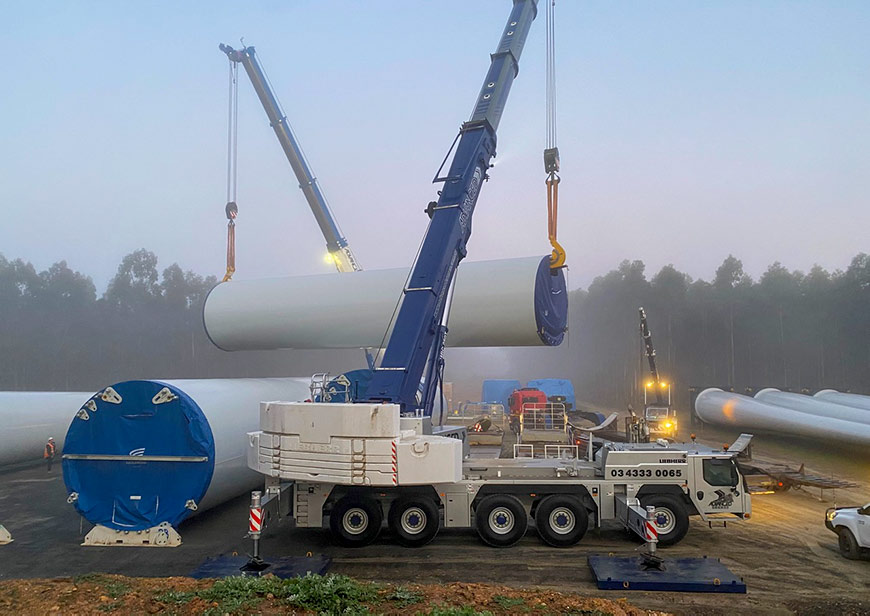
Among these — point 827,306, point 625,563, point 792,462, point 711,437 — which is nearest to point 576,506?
point 625,563

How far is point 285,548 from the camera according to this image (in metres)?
11.2

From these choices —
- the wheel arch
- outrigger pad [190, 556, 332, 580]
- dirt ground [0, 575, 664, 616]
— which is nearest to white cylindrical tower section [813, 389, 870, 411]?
the wheel arch

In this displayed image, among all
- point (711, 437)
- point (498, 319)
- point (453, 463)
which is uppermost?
point (498, 319)

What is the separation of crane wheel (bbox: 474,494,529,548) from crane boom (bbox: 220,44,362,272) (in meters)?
16.4

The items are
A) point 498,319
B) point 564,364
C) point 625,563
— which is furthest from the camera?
point 564,364

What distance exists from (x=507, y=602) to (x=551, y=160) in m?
10.7

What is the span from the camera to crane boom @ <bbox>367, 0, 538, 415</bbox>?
11.1 m

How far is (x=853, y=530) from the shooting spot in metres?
10.1

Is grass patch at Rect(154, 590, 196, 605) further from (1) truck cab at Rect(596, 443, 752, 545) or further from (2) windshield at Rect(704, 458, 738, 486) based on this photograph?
(2) windshield at Rect(704, 458, 738, 486)

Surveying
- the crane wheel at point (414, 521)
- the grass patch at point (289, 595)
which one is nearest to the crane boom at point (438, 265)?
the crane wheel at point (414, 521)

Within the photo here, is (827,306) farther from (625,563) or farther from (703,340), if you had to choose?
(625,563)

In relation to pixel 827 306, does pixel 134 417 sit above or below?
below

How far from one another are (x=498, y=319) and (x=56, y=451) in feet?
55.6

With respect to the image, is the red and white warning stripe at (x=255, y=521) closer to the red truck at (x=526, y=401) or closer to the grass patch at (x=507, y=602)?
the grass patch at (x=507, y=602)
